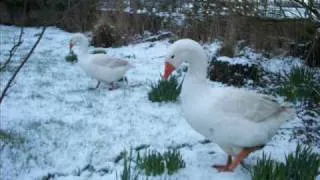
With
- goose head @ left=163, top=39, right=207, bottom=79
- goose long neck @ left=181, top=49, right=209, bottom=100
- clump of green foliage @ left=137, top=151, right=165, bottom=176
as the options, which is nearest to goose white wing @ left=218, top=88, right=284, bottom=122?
goose long neck @ left=181, top=49, right=209, bottom=100

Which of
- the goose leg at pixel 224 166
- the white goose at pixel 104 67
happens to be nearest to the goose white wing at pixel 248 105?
the goose leg at pixel 224 166

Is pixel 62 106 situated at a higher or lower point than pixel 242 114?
lower

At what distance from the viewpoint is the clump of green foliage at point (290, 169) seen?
3150 millimetres

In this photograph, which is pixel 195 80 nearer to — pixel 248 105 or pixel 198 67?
pixel 198 67

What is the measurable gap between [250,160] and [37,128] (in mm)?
2228

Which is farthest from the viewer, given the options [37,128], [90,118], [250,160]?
[90,118]

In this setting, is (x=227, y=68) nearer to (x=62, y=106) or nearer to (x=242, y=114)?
(x=62, y=106)

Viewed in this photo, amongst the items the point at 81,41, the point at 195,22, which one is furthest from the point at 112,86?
the point at 195,22

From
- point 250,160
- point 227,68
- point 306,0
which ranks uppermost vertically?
point 306,0

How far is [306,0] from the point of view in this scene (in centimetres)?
452

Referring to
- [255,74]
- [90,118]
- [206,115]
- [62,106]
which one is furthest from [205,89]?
[255,74]

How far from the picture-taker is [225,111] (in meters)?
3.52

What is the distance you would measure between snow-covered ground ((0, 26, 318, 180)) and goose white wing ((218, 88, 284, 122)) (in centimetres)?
54

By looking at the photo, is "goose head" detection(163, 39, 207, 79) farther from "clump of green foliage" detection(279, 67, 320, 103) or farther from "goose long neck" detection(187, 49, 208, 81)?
"clump of green foliage" detection(279, 67, 320, 103)
